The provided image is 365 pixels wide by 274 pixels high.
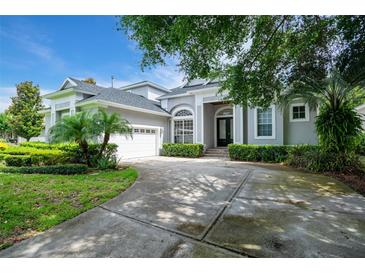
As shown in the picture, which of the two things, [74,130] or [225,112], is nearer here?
[74,130]

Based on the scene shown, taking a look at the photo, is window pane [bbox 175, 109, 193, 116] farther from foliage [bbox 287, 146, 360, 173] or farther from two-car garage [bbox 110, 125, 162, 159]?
foliage [bbox 287, 146, 360, 173]

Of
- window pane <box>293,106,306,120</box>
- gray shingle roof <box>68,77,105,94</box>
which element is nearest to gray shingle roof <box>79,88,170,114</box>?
gray shingle roof <box>68,77,105,94</box>

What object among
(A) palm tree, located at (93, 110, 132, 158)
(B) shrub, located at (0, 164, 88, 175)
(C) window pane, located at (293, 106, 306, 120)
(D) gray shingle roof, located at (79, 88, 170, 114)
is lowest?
(B) shrub, located at (0, 164, 88, 175)

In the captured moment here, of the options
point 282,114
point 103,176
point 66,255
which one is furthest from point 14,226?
point 282,114

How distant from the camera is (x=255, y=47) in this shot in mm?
6750

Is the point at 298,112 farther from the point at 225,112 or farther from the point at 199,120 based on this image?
the point at 199,120

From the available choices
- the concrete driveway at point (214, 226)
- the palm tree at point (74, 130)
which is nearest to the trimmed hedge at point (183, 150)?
the palm tree at point (74, 130)

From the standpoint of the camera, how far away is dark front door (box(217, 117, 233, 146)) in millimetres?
15398

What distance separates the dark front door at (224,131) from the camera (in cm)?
1540

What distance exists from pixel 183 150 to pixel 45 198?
9941 millimetres

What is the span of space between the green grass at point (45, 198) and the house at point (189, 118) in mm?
5873

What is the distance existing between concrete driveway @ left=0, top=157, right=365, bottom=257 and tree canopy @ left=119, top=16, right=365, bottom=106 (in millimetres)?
3922

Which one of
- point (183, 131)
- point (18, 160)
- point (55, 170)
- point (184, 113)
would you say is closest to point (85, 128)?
point (55, 170)
